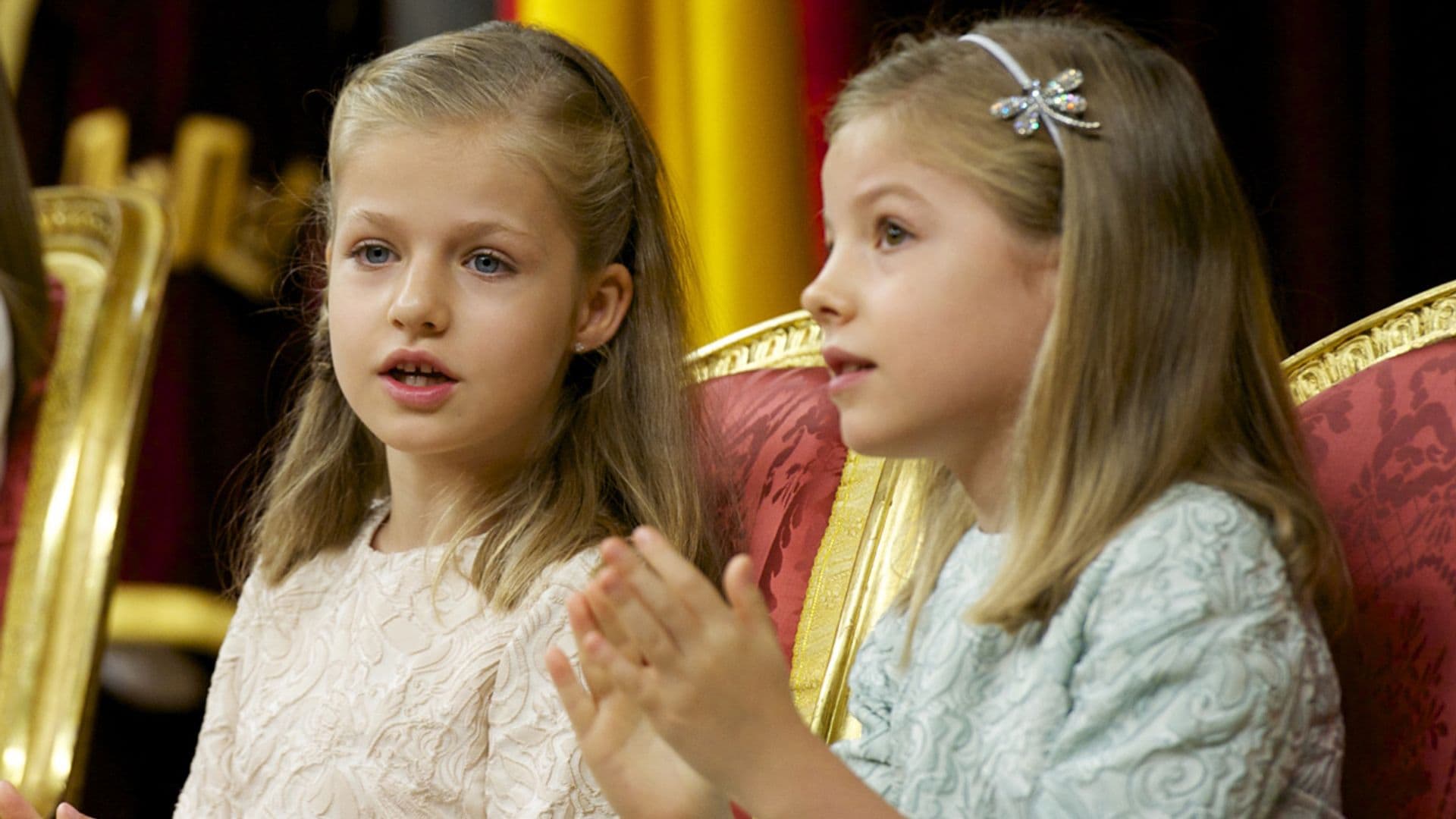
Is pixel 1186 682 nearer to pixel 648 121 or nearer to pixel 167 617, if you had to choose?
pixel 648 121

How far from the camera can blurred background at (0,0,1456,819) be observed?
5.84ft

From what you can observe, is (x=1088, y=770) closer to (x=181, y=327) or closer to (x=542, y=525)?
(x=542, y=525)

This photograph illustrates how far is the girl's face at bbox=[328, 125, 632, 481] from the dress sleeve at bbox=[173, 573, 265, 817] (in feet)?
0.95

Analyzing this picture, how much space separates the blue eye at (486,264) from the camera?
1.27 meters

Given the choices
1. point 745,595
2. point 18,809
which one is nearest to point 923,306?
point 745,595

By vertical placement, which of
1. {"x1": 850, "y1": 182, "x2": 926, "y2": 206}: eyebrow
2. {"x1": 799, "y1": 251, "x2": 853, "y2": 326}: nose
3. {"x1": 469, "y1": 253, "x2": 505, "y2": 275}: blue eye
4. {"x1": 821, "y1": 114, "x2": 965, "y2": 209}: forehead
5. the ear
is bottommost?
{"x1": 799, "y1": 251, "x2": 853, "y2": 326}: nose

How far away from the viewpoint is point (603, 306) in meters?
1.37

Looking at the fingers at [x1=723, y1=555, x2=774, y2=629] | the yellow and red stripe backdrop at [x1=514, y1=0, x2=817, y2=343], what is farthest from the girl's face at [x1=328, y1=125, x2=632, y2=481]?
the yellow and red stripe backdrop at [x1=514, y1=0, x2=817, y2=343]

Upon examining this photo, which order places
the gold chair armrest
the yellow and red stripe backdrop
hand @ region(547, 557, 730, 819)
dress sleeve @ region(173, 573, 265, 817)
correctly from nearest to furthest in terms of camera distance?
1. hand @ region(547, 557, 730, 819)
2. dress sleeve @ region(173, 573, 265, 817)
3. the yellow and red stripe backdrop
4. the gold chair armrest

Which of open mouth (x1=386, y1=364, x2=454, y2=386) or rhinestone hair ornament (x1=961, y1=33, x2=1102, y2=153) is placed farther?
open mouth (x1=386, y1=364, x2=454, y2=386)

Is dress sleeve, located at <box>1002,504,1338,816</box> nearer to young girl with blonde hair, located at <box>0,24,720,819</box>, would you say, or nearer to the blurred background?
the blurred background

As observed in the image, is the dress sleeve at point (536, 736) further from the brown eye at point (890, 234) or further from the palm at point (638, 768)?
the brown eye at point (890, 234)

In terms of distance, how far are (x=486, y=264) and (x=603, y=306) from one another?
0.40ft

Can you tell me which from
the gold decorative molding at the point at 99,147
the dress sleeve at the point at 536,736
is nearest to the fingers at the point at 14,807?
the dress sleeve at the point at 536,736
